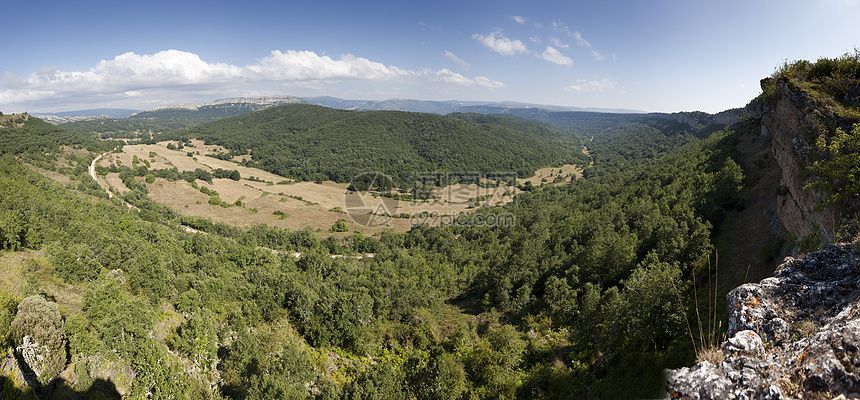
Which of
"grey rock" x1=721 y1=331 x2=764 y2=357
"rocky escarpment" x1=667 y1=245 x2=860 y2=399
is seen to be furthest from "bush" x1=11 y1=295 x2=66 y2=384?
"grey rock" x1=721 y1=331 x2=764 y2=357

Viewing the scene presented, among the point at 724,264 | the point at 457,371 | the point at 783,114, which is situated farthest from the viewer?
the point at 724,264

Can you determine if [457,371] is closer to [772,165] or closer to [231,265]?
[231,265]

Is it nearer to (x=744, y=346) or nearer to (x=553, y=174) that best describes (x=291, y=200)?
(x=744, y=346)

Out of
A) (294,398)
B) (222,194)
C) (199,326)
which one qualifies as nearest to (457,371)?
(294,398)

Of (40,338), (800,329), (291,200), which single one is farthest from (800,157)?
(291,200)

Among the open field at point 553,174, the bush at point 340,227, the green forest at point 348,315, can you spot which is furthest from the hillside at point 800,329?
the open field at point 553,174

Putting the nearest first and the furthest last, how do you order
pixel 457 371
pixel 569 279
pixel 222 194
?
1. pixel 457 371
2. pixel 569 279
3. pixel 222 194
